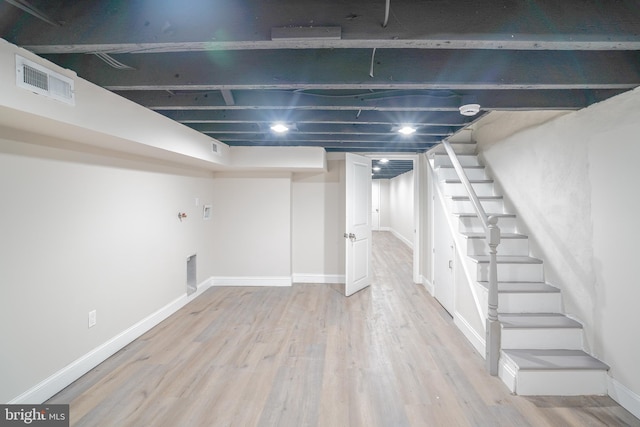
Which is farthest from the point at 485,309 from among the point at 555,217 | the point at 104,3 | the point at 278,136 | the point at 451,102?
the point at 104,3

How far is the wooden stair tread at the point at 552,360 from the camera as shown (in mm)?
1980

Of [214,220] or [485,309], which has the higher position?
[214,220]

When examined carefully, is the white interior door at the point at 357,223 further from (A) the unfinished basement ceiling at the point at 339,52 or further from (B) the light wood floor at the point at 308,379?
(A) the unfinished basement ceiling at the point at 339,52

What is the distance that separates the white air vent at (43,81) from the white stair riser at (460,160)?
3.69 meters

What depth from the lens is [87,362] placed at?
2.23 m

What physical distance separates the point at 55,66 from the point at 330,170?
3454mm

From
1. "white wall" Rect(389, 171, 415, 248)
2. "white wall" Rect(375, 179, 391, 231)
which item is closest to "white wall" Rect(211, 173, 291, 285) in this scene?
"white wall" Rect(389, 171, 415, 248)

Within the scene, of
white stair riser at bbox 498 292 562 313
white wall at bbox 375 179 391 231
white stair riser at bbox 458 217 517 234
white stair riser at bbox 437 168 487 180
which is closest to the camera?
white stair riser at bbox 498 292 562 313

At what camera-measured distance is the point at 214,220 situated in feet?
14.7

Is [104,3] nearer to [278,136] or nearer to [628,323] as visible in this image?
[278,136]

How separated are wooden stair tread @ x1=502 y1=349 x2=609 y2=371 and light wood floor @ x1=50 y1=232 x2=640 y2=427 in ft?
0.68

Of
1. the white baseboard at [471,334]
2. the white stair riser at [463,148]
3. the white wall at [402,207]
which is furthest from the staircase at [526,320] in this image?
the white wall at [402,207]

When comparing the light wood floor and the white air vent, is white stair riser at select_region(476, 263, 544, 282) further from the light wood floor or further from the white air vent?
the white air vent

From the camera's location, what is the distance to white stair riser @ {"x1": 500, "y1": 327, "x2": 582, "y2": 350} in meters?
2.19
